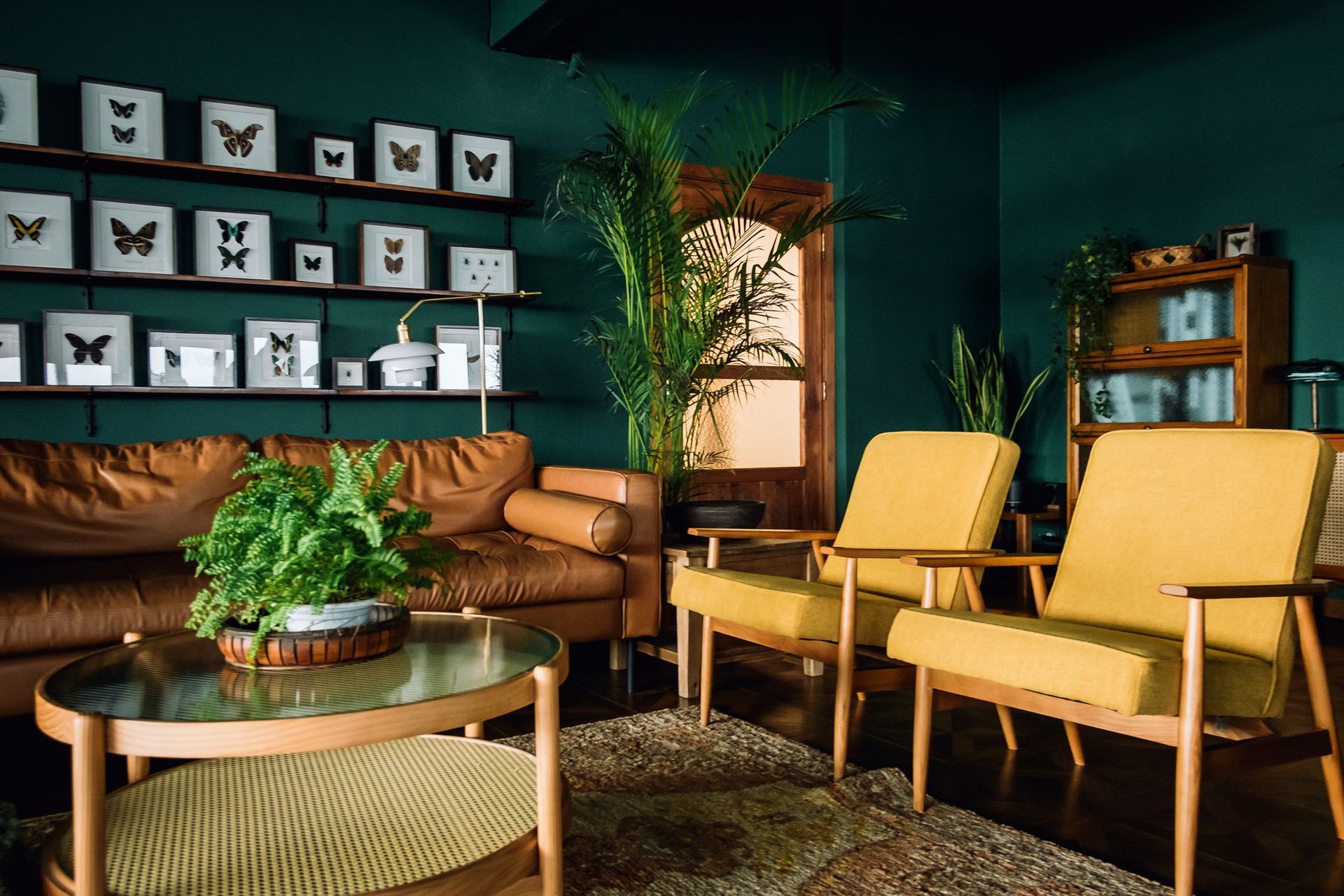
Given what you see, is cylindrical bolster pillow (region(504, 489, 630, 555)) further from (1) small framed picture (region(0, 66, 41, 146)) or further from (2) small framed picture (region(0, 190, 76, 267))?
(1) small framed picture (region(0, 66, 41, 146))

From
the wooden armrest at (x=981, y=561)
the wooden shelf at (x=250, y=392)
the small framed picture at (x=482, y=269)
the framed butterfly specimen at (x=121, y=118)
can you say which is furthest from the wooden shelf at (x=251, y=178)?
the wooden armrest at (x=981, y=561)

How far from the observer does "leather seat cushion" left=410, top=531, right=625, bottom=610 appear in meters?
3.21

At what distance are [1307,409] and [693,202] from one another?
3.15 m

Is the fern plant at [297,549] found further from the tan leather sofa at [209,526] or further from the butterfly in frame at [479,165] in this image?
the butterfly in frame at [479,165]

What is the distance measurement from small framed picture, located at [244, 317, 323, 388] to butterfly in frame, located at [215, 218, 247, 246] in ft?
1.04

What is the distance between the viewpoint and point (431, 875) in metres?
1.46

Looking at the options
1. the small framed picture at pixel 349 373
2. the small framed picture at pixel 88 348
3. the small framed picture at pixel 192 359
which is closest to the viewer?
the small framed picture at pixel 88 348

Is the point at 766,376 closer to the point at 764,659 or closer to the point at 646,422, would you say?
the point at 646,422

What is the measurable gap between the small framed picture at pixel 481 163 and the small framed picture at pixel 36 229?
152 centimetres

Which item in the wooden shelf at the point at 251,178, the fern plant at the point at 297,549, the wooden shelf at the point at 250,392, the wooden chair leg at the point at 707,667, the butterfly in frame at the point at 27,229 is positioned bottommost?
the wooden chair leg at the point at 707,667

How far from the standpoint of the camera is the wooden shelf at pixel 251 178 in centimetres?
369

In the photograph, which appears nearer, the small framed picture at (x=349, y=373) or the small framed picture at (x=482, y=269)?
the small framed picture at (x=349, y=373)

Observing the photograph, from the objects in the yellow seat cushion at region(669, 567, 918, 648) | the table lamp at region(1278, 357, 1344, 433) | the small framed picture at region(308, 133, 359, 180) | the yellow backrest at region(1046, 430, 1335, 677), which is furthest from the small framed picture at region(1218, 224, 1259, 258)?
the small framed picture at region(308, 133, 359, 180)

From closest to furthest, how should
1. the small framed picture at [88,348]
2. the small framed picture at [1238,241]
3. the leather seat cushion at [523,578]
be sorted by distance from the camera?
the leather seat cushion at [523,578]
the small framed picture at [88,348]
the small framed picture at [1238,241]
